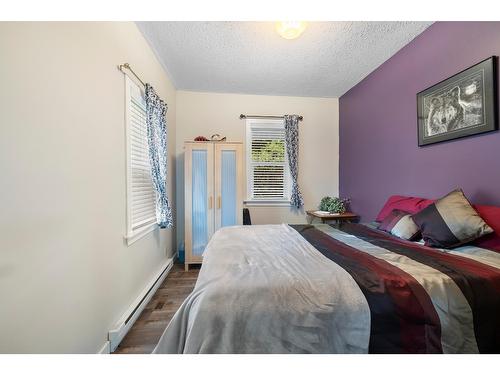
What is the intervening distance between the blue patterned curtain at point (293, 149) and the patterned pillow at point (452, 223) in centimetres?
204

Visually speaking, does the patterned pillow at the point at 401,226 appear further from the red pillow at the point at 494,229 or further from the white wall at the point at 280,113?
the white wall at the point at 280,113

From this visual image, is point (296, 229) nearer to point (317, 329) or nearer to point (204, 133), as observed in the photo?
point (317, 329)

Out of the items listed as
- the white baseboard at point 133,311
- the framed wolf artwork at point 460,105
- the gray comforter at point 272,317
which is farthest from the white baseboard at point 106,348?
the framed wolf artwork at point 460,105

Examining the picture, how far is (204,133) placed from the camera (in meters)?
3.54

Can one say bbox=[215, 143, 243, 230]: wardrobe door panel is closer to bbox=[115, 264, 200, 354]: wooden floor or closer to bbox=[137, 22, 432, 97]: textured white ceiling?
bbox=[115, 264, 200, 354]: wooden floor

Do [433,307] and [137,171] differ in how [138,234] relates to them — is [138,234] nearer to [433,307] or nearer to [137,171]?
[137,171]

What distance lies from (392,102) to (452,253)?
1.93 m

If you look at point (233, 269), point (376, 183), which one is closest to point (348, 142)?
point (376, 183)

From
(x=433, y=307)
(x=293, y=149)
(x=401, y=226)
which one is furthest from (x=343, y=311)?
(x=293, y=149)

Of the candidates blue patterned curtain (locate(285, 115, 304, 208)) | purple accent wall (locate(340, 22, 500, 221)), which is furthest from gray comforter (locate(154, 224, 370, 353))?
blue patterned curtain (locate(285, 115, 304, 208))

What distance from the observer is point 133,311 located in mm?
1793

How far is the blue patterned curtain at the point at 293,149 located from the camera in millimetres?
3555

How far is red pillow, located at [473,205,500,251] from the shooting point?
131 centimetres

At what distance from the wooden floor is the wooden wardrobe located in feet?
1.21
